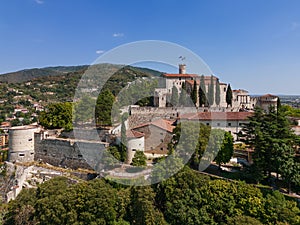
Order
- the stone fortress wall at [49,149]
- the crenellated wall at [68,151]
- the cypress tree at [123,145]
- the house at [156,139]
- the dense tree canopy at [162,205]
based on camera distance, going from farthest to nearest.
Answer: the house at [156,139]
the stone fortress wall at [49,149]
the crenellated wall at [68,151]
the cypress tree at [123,145]
the dense tree canopy at [162,205]

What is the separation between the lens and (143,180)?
15641 mm

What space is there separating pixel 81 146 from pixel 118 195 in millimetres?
7776

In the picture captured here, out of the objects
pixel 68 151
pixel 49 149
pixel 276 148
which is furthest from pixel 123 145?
pixel 276 148

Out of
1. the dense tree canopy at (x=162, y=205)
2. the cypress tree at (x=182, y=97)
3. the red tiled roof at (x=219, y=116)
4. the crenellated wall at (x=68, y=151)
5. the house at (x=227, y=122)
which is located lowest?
the dense tree canopy at (x=162, y=205)

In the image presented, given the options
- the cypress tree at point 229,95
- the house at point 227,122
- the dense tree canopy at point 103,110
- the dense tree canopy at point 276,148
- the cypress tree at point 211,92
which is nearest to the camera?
the dense tree canopy at point 276,148

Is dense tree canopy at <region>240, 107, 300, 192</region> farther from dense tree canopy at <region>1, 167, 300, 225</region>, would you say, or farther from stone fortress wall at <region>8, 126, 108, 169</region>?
stone fortress wall at <region>8, 126, 108, 169</region>

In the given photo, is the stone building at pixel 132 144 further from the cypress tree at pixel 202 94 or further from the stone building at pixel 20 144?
the cypress tree at pixel 202 94

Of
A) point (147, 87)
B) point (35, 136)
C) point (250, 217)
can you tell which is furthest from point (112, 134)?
point (147, 87)

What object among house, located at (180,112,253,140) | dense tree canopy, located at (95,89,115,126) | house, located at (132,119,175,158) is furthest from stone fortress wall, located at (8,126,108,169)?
house, located at (180,112,253,140)

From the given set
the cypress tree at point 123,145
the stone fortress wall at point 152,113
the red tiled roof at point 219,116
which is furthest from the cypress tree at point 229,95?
the cypress tree at point 123,145

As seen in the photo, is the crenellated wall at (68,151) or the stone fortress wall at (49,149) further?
the stone fortress wall at (49,149)

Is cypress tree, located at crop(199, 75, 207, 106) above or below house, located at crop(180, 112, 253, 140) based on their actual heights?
above

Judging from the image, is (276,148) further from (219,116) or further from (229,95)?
(229,95)

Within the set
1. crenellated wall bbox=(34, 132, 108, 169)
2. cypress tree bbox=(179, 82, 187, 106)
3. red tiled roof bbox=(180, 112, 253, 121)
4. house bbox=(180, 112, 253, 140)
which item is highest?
cypress tree bbox=(179, 82, 187, 106)
